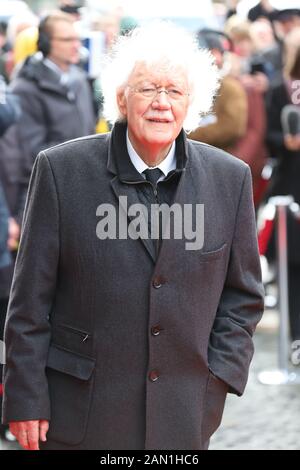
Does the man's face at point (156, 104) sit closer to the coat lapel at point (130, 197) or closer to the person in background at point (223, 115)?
the coat lapel at point (130, 197)

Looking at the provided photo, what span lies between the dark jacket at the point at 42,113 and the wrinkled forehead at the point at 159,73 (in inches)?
125

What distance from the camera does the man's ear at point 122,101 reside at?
10.7 feet

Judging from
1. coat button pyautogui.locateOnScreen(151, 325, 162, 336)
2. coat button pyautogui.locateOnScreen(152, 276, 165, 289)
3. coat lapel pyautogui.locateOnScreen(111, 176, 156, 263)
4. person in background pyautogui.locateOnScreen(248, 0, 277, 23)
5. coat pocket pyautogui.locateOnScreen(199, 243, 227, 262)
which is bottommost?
coat button pyautogui.locateOnScreen(151, 325, 162, 336)

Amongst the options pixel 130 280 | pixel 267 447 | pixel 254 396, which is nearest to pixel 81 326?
pixel 130 280

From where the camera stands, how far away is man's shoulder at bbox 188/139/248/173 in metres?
3.36

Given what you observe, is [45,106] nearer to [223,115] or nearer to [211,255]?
[223,115]

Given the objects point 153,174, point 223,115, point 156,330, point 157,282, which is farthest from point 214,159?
point 223,115

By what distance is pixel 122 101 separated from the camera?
327 cm

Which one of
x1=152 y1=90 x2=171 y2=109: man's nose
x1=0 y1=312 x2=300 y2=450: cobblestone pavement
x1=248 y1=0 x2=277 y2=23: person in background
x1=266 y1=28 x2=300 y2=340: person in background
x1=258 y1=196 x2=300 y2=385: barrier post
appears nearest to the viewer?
x1=152 y1=90 x2=171 y2=109: man's nose

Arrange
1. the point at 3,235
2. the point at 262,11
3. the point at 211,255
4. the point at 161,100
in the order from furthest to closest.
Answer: the point at 262,11
the point at 3,235
the point at 211,255
the point at 161,100

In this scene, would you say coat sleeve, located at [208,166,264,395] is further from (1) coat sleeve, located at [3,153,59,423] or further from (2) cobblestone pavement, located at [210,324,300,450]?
(2) cobblestone pavement, located at [210,324,300,450]

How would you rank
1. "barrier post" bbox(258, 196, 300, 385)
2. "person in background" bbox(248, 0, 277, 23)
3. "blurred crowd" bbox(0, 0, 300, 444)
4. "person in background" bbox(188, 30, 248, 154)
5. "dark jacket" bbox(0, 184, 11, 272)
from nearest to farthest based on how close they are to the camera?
"dark jacket" bbox(0, 184, 11, 272)
"blurred crowd" bbox(0, 0, 300, 444)
"barrier post" bbox(258, 196, 300, 385)
"person in background" bbox(188, 30, 248, 154)
"person in background" bbox(248, 0, 277, 23)

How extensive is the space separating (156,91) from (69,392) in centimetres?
91

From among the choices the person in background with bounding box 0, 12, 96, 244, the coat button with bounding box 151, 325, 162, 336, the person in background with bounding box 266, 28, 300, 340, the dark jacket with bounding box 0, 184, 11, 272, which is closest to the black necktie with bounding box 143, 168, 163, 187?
the coat button with bounding box 151, 325, 162, 336
